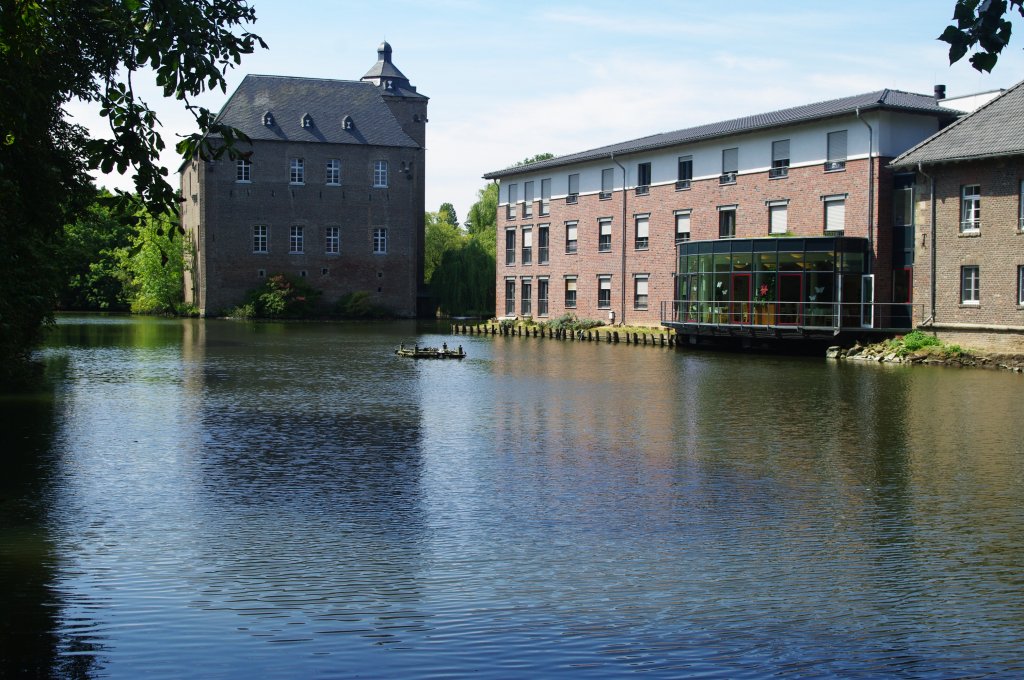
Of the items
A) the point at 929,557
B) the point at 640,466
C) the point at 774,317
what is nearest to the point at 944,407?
the point at 640,466

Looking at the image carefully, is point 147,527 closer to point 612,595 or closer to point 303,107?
point 612,595

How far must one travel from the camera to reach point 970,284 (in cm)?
3381

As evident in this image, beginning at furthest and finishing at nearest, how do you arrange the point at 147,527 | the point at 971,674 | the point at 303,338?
1. the point at 303,338
2. the point at 147,527
3. the point at 971,674

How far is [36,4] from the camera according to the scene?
30.9 feet

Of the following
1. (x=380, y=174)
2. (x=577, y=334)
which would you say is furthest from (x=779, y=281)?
(x=380, y=174)

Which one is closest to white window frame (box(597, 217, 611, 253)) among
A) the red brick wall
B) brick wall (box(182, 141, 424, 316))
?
the red brick wall

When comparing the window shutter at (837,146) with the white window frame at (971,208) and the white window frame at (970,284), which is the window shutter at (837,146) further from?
the white window frame at (970,284)

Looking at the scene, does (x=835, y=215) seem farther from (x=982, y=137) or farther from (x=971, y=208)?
(x=982, y=137)

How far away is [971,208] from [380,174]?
44832 mm

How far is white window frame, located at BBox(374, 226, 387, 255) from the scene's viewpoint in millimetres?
71688

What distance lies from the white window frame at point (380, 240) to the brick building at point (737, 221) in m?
17.4

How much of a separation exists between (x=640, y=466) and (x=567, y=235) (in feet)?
135

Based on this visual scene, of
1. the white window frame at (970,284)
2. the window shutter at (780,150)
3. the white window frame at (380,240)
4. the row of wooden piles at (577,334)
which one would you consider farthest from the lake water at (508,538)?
the white window frame at (380,240)

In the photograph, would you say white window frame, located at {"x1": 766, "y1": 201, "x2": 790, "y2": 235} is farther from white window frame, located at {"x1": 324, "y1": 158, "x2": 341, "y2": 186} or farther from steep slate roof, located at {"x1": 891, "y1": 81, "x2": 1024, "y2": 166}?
white window frame, located at {"x1": 324, "y1": 158, "x2": 341, "y2": 186}
